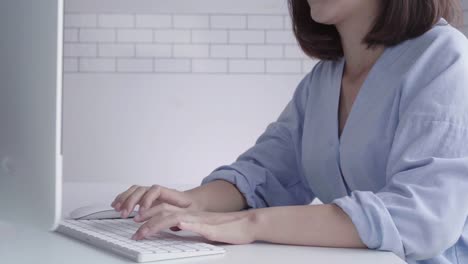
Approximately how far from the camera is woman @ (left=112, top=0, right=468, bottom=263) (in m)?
0.94

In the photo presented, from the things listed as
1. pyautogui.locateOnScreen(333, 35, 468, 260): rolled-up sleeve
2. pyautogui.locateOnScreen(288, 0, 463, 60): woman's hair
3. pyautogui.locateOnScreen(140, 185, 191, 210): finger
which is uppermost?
pyautogui.locateOnScreen(288, 0, 463, 60): woman's hair

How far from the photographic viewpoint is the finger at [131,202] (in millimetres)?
1121

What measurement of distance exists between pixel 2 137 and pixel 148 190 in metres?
0.37

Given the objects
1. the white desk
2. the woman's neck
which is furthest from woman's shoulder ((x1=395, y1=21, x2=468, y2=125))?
the white desk

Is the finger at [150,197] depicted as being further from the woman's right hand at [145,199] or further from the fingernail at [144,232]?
the fingernail at [144,232]

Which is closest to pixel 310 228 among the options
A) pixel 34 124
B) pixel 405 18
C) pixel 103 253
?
pixel 103 253

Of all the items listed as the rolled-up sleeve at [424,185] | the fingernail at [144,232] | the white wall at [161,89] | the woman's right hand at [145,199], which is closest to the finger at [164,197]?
the woman's right hand at [145,199]

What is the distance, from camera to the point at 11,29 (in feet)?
2.68

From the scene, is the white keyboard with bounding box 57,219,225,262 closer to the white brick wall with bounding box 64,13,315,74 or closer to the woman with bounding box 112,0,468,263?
the woman with bounding box 112,0,468,263

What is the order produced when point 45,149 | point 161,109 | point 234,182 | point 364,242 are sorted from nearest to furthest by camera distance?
point 45,149
point 364,242
point 234,182
point 161,109

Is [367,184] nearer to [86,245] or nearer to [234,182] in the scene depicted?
[234,182]

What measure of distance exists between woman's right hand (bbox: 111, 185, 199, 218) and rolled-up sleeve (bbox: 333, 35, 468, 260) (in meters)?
0.34

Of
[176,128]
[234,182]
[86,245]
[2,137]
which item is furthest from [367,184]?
[176,128]

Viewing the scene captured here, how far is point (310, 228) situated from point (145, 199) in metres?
0.32
